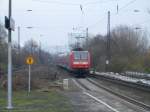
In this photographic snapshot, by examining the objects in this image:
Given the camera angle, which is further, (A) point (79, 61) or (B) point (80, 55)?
(B) point (80, 55)

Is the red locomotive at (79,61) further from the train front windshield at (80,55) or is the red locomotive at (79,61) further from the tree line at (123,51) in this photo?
the tree line at (123,51)

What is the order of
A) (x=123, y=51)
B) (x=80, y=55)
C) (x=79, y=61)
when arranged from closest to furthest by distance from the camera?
(x=79, y=61) < (x=80, y=55) < (x=123, y=51)

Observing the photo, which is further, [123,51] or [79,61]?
[123,51]

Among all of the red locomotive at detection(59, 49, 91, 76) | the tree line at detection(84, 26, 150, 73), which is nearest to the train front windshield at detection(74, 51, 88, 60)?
the red locomotive at detection(59, 49, 91, 76)

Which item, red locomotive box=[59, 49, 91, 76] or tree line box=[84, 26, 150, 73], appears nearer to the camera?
red locomotive box=[59, 49, 91, 76]

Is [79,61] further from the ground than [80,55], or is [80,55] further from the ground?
[80,55]

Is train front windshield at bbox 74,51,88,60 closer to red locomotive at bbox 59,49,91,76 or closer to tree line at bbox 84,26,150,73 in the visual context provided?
red locomotive at bbox 59,49,91,76

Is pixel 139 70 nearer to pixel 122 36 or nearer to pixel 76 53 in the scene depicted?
pixel 76 53

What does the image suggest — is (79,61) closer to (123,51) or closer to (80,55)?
(80,55)

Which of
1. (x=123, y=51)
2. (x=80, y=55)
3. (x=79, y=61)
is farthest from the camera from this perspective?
(x=123, y=51)

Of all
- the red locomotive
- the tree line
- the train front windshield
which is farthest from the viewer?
the tree line

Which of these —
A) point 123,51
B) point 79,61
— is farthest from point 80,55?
point 123,51

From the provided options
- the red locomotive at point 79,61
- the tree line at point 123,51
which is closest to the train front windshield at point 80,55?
the red locomotive at point 79,61

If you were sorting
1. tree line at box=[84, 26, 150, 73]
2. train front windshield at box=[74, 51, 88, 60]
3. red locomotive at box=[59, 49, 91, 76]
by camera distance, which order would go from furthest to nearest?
1. tree line at box=[84, 26, 150, 73]
2. train front windshield at box=[74, 51, 88, 60]
3. red locomotive at box=[59, 49, 91, 76]
